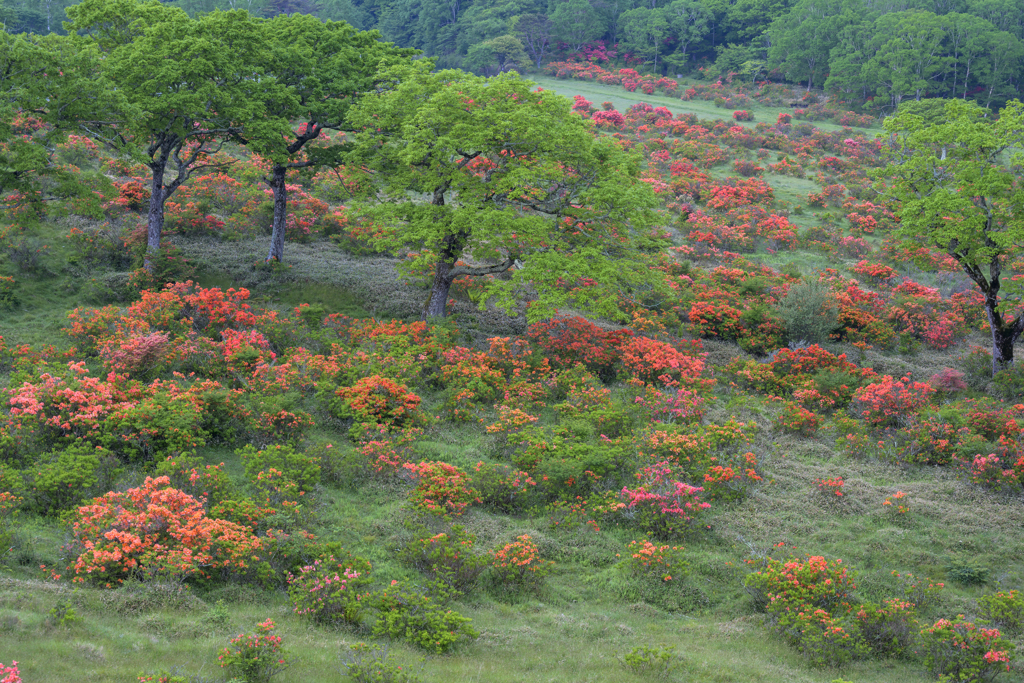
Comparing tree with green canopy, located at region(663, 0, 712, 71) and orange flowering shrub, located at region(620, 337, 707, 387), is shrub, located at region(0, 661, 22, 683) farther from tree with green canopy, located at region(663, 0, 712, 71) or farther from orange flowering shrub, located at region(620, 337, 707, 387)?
tree with green canopy, located at region(663, 0, 712, 71)

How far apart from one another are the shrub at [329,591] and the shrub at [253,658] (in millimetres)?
1430

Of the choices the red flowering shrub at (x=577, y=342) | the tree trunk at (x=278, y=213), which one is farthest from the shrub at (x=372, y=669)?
the tree trunk at (x=278, y=213)

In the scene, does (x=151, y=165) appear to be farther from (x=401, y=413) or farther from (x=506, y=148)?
(x=401, y=413)

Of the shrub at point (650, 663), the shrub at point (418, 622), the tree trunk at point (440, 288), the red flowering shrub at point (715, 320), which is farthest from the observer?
the red flowering shrub at point (715, 320)

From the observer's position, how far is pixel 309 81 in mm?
22938

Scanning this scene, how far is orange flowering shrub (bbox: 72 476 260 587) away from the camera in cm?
883

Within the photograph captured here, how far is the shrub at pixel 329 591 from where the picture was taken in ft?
29.4

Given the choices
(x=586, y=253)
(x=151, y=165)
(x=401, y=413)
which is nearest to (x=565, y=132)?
(x=586, y=253)

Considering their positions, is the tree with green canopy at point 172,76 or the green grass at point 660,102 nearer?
the tree with green canopy at point 172,76

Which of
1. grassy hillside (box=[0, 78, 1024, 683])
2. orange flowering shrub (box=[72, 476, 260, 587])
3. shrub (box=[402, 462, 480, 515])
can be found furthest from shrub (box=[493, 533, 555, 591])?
orange flowering shrub (box=[72, 476, 260, 587])

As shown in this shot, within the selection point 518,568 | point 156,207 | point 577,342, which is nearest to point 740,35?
point 577,342

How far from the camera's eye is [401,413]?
15539mm

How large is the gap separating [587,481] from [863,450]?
7.18 meters

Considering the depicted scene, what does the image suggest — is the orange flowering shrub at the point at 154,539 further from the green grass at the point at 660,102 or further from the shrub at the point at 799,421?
the green grass at the point at 660,102
